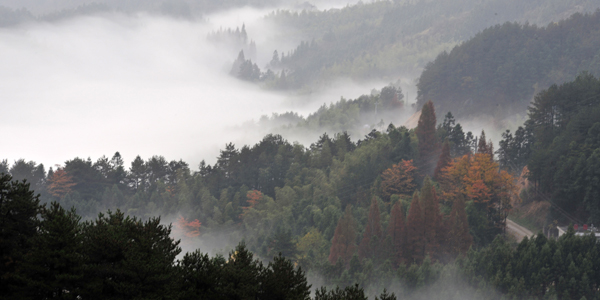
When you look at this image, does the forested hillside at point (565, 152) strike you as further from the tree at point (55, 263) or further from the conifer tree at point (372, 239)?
the tree at point (55, 263)

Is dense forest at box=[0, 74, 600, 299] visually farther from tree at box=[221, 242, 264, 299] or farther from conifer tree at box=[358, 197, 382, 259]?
conifer tree at box=[358, 197, 382, 259]

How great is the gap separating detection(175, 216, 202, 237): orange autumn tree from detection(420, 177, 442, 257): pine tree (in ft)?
185

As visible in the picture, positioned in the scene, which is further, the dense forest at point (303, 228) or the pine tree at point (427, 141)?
the pine tree at point (427, 141)

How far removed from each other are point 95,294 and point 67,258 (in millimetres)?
2088

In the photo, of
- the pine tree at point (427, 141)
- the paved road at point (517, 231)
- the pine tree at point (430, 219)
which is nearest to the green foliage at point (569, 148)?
the paved road at point (517, 231)

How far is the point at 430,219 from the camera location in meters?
88.0

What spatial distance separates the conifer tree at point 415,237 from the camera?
86750 millimetres

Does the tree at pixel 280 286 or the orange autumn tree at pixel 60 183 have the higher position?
the orange autumn tree at pixel 60 183

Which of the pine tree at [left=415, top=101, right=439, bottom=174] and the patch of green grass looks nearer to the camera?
the patch of green grass

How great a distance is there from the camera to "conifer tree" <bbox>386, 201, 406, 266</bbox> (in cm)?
8656

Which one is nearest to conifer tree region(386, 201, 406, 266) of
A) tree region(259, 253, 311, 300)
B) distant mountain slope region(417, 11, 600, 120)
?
tree region(259, 253, 311, 300)

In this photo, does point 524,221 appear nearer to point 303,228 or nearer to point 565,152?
point 565,152

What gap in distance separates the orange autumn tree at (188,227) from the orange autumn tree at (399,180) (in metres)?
42.8

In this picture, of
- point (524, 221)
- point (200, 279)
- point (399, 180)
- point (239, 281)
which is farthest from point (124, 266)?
point (399, 180)
